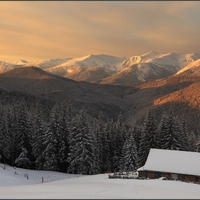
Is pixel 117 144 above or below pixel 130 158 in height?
above

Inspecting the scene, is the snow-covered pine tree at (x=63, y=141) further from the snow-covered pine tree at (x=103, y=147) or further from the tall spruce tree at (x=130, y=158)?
the tall spruce tree at (x=130, y=158)

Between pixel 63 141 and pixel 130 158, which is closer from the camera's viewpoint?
pixel 130 158

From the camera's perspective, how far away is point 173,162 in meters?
37.8

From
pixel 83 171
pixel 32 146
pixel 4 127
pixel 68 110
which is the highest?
pixel 68 110

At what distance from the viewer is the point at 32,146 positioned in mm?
47875

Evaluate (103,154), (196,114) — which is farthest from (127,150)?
(196,114)

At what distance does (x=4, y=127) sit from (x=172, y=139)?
28882mm

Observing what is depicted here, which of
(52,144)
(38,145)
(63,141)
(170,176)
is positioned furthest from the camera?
(63,141)

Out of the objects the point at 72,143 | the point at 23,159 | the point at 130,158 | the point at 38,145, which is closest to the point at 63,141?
the point at 72,143

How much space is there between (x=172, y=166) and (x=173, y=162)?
773 millimetres

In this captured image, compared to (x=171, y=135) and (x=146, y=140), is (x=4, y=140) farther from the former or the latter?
(x=171, y=135)

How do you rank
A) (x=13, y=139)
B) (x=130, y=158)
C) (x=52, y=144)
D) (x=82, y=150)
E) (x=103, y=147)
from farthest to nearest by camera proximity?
(x=103, y=147)
(x=13, y=139)
(x=130, y=158)
(x=52, y=144)
(x=82, y=150)

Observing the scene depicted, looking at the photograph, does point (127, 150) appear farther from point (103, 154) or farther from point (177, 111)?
point (177, 111)

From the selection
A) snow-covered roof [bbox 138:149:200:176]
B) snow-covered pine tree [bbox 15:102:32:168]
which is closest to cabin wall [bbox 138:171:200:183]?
snow-covered roof [bbox 138:149:200:176]
